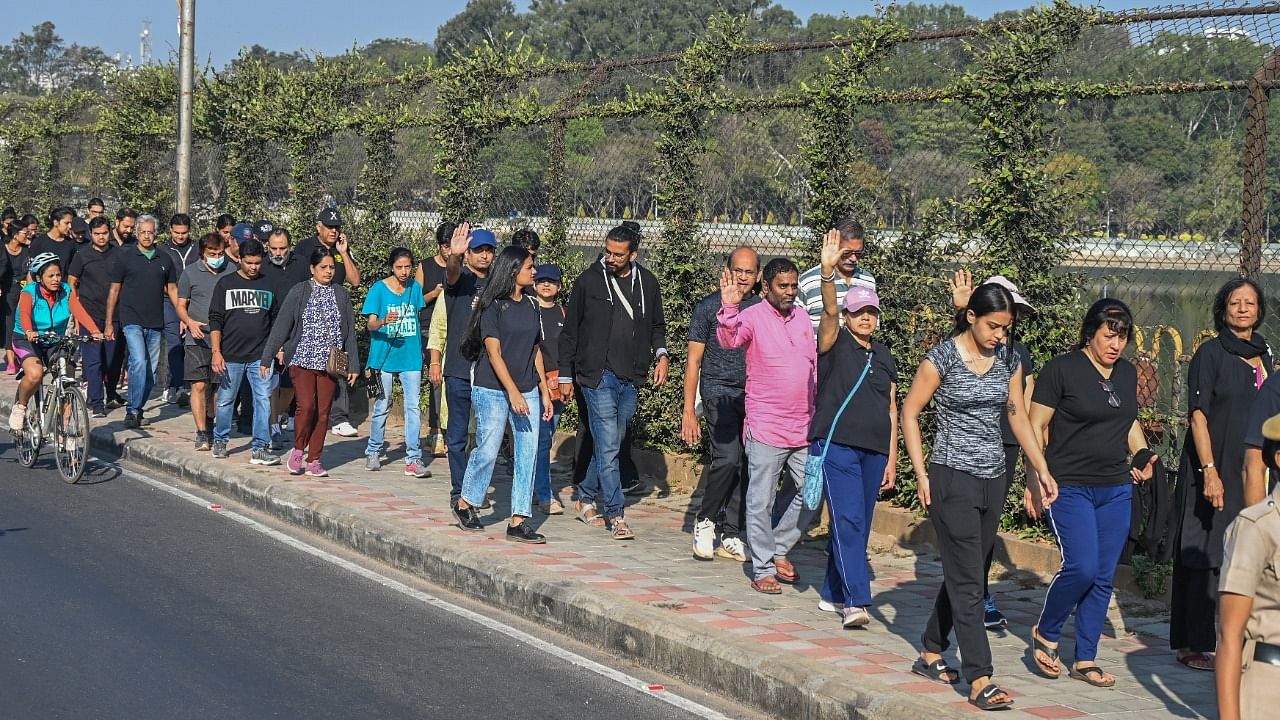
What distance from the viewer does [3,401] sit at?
1672 centimetres

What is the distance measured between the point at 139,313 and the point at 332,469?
152 inches

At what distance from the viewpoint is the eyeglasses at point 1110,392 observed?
23.4 feet

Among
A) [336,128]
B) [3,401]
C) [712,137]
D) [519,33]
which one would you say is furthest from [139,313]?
[712,137]

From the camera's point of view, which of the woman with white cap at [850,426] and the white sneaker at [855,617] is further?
the woman with white cap at [850,426]

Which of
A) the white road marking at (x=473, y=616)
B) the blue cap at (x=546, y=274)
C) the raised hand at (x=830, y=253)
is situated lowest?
the white road marking at (x=473, y=616)

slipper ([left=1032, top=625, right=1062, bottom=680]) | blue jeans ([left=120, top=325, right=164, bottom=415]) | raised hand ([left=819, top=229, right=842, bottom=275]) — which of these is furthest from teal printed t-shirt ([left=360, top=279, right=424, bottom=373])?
slipper ([left=1032, top=625, right=1062, bottom=680])

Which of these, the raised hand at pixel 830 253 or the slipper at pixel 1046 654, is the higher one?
the raised hand at pixel 830 253

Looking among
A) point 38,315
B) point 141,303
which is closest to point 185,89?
point 141,303

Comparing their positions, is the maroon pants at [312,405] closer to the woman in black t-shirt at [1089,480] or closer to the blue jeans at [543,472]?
the blue jeans at [543,472]

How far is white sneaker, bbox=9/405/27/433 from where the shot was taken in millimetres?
13320

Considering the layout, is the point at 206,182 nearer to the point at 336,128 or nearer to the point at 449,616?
the point at 336,128

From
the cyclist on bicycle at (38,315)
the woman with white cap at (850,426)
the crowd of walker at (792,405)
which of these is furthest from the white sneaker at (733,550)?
the cyclist on bicycle at (38,315)

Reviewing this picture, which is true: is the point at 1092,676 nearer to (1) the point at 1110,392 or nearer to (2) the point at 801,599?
(1) the point at 1110,392

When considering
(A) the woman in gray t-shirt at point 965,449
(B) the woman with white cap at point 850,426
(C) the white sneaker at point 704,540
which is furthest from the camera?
(C) the white sneaker at point 704,540
